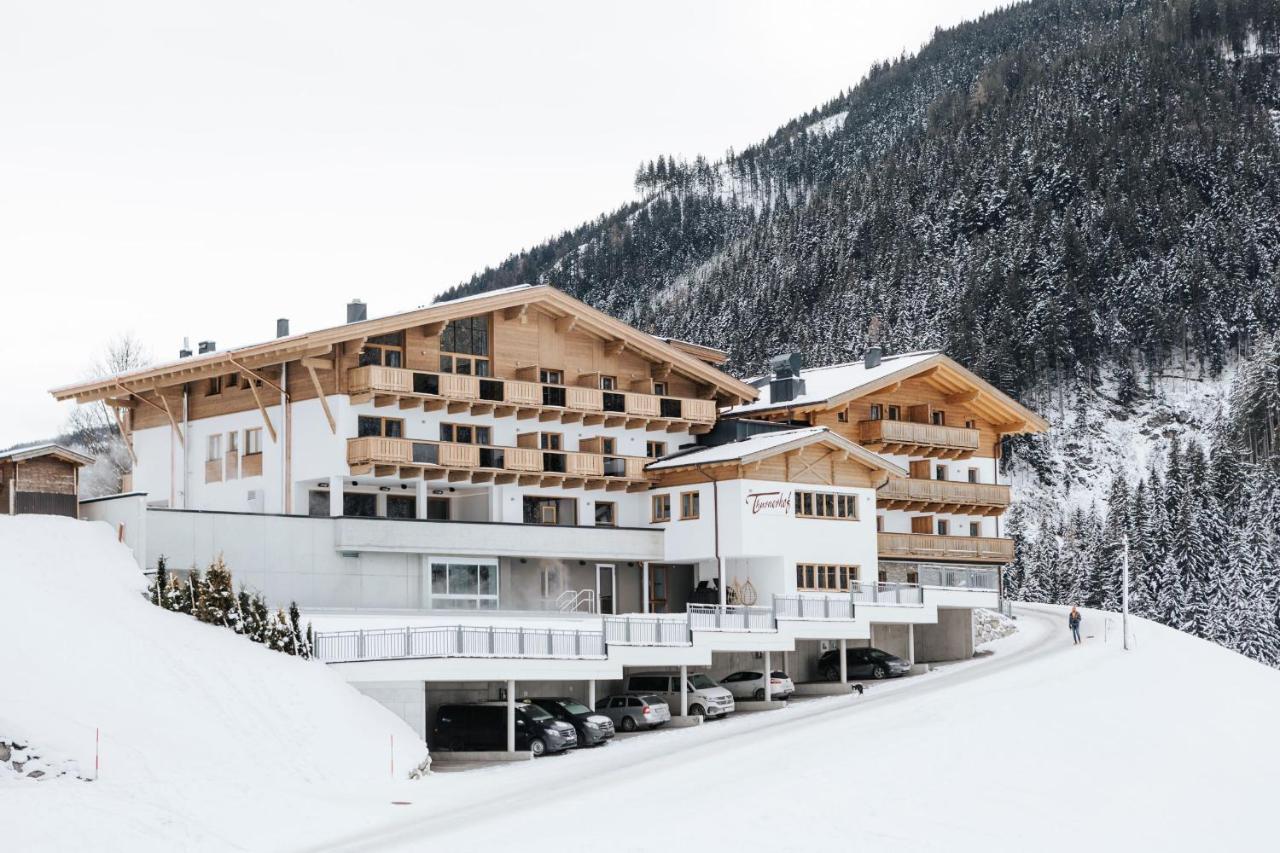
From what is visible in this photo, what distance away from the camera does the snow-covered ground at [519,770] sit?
102 feet

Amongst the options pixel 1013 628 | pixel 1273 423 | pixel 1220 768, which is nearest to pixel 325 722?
pixel 1220 768

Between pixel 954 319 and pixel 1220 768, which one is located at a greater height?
pixel 954 319

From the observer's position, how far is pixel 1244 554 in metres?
116

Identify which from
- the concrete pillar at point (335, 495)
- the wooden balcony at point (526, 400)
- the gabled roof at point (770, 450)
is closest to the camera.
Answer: the concrete pillar at point (335, 495)

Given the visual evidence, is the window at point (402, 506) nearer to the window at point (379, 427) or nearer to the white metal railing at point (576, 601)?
the window at point (379, 427)

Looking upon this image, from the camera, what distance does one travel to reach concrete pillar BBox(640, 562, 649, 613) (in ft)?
200

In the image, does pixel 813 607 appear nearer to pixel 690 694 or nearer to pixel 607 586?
pixel 690 694

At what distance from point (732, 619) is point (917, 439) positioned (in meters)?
20.5

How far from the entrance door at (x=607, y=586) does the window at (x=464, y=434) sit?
21.1 feet

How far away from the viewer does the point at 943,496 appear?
7031cm

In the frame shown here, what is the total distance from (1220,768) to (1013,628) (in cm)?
2539

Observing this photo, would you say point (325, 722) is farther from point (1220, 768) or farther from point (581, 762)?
point (1220, 768)

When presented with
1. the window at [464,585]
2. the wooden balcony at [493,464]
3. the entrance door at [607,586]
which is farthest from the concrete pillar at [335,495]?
the entrance door at [607,586]

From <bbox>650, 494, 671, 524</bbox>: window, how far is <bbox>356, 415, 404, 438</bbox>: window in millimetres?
10832
